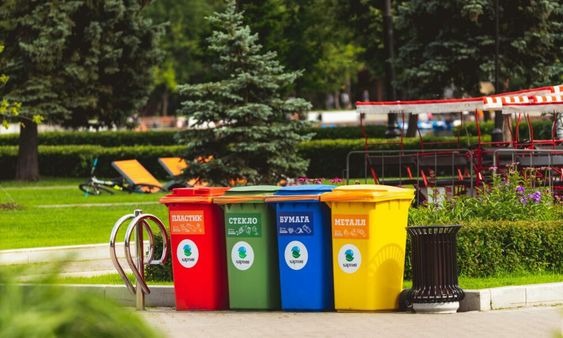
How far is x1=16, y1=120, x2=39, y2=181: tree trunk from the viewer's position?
3834 cm

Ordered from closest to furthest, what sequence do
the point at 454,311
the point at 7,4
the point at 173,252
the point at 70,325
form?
1. the point at 70,325
2. the point at 454,311
3. the point at 173,252
4. the point at 7,4

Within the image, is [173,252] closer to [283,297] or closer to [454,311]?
[283,297]

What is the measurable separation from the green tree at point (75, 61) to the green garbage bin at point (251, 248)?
23897mm

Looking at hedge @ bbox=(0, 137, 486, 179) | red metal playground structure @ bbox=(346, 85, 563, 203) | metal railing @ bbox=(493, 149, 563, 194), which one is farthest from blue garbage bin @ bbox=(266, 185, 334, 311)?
hedge @ bbox=(0, 137, 486, 179)

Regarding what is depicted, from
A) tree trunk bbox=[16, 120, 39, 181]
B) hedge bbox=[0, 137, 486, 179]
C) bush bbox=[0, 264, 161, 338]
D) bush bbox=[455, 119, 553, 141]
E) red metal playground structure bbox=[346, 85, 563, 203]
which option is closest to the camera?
bush bbox=[0, 264, 161, 338]

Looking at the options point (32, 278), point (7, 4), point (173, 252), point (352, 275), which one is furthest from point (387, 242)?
point (7, 4)

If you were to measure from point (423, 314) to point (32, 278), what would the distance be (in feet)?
28.8

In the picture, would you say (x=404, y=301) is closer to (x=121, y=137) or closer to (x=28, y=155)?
(x=28, y=155)

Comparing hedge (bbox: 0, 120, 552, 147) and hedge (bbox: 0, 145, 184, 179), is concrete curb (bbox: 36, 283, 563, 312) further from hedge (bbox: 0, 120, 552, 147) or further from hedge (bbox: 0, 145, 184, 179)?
hedge (bbox: 0, 120, 552, 147)

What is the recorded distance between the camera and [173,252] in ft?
41.8

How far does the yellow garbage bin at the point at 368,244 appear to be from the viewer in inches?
461

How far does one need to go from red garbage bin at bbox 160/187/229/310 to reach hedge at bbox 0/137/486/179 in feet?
78.9

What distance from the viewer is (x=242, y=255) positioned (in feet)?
40.5

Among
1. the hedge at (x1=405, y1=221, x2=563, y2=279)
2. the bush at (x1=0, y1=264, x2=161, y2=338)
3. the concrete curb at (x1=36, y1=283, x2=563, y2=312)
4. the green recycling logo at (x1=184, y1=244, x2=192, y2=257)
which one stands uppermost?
the bush at (x1=0, y1=264, x2=161, y2=338)
